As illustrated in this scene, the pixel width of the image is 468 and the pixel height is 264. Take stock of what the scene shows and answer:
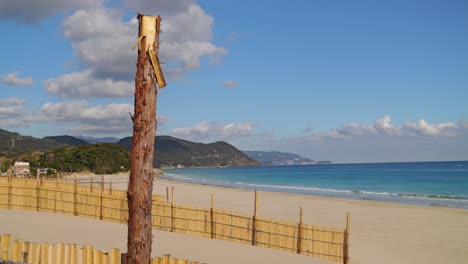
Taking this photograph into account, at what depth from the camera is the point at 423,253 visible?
615 inches

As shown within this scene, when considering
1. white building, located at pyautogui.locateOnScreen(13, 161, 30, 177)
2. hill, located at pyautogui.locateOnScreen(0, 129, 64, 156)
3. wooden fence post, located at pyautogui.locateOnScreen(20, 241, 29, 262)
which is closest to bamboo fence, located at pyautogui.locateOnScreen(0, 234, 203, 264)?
wooden fence post, located at pyautogui.locateOnScreen(20, 241, 29, 262)

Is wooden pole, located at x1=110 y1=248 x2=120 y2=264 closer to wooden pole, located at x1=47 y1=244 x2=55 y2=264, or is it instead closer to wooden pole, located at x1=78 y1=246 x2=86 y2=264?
wooden pole, located at x1=78 y1=246 x2=86 y2=264

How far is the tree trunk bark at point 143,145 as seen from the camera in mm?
4312

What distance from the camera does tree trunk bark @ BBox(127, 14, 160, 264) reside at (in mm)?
4312

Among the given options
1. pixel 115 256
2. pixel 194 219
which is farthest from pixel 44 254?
pixel 194 219

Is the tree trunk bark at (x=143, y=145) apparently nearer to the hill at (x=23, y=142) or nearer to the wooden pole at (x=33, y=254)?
the wooden pole at (x=33, y=254)

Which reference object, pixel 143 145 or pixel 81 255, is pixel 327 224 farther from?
pixel 143 145

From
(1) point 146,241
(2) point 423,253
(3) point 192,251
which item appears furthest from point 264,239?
(1) point 146,241

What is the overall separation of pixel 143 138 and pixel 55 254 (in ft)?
9.03

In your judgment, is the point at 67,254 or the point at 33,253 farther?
the point at 33,253

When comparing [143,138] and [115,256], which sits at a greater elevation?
[143,138]

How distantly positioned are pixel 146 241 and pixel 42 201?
14.9 metres

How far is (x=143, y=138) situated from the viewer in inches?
170

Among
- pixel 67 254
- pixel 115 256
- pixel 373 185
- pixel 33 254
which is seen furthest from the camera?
pixel 373 185
